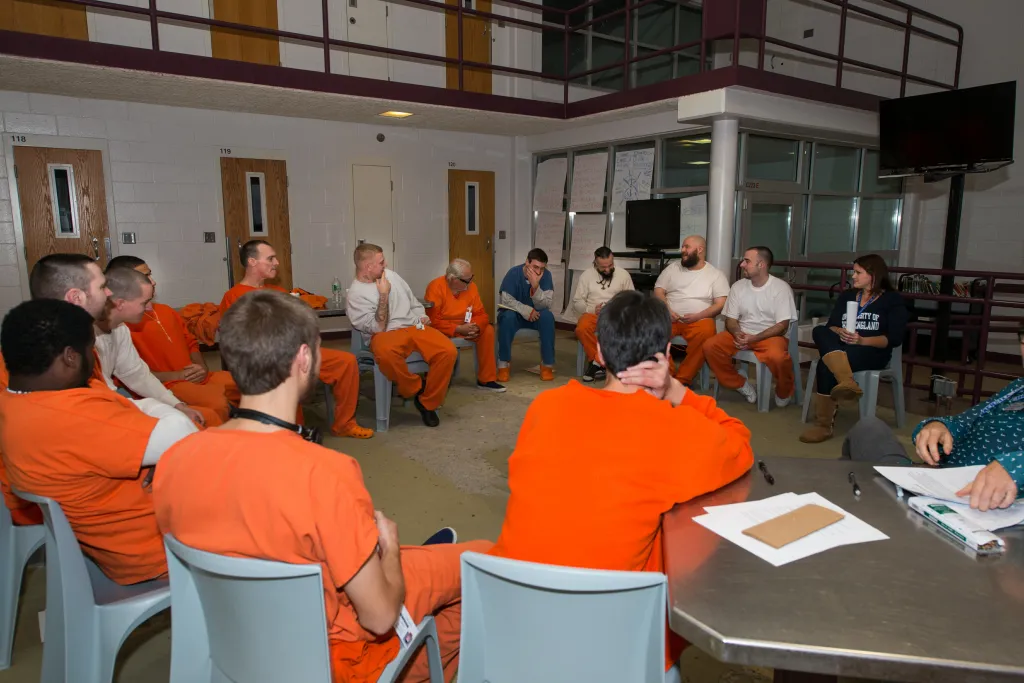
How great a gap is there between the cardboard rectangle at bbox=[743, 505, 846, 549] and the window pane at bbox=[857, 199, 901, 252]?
25.0ft

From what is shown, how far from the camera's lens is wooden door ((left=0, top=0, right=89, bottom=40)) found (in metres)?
6.11

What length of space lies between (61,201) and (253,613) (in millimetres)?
6821

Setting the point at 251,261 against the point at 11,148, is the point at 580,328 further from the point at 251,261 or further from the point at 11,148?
the point at 11,148

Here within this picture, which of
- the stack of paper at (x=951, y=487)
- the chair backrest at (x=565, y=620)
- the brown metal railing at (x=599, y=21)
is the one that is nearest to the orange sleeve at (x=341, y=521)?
the chair backrest at (x=565, y=620)

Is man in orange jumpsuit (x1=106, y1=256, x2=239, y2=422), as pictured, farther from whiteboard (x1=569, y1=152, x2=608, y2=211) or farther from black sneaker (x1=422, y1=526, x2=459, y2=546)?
whiteboard (x1=569, y1=152, x2=608, y2=211)

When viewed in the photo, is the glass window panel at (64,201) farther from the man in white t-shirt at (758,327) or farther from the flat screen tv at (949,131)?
the flat screen tv at (949,131)

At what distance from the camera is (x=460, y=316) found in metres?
5.50

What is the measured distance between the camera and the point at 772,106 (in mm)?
6195

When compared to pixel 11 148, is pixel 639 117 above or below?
above

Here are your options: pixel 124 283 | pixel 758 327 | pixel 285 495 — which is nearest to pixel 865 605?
pixel 285 495

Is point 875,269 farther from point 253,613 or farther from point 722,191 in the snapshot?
point 253,613

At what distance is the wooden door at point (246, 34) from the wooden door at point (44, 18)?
122 cm

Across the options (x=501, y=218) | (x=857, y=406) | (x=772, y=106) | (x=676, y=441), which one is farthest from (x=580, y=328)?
(x=676, y=441)

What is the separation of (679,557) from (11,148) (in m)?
7.36
